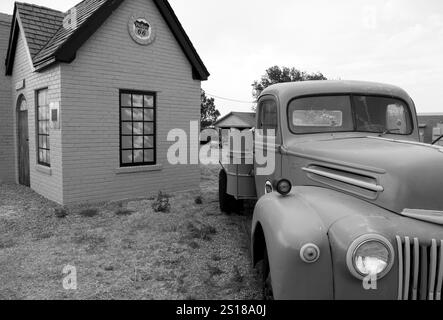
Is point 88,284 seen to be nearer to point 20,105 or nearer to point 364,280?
point 364,280

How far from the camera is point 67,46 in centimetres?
717

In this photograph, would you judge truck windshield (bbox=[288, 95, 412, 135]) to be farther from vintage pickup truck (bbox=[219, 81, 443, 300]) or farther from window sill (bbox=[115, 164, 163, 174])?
window sill (bbox=[115, 164, 163, 174])

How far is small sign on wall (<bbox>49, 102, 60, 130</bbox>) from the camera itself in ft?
24.3

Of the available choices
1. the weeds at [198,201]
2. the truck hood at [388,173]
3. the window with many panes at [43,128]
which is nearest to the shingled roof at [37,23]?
the window with many panes at [43,128]

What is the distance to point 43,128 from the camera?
8.48m

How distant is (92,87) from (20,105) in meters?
3.36

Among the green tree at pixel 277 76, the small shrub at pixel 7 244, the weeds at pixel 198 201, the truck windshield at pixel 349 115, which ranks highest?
the green tree at pixel 277 76

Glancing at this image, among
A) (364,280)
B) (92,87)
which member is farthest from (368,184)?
(92,87)

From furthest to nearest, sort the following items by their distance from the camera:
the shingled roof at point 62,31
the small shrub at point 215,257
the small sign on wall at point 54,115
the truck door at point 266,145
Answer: the small sign on wall at point 54,115 < the shingled roof at point 62,31 < the small shrub at point 215,257 < the truck door at point 266,145

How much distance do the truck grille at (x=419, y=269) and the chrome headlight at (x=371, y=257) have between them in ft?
0.32

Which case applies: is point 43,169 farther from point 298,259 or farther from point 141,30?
point 298,259

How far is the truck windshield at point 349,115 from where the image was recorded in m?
4.05

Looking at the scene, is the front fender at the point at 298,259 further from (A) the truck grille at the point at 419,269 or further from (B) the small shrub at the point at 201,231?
(B) the small shrub at the point at 201,231

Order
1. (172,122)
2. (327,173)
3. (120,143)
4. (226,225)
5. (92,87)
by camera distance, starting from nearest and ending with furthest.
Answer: (327,173) < (226,225) < (92,87) < (120,143) < (172,122)
